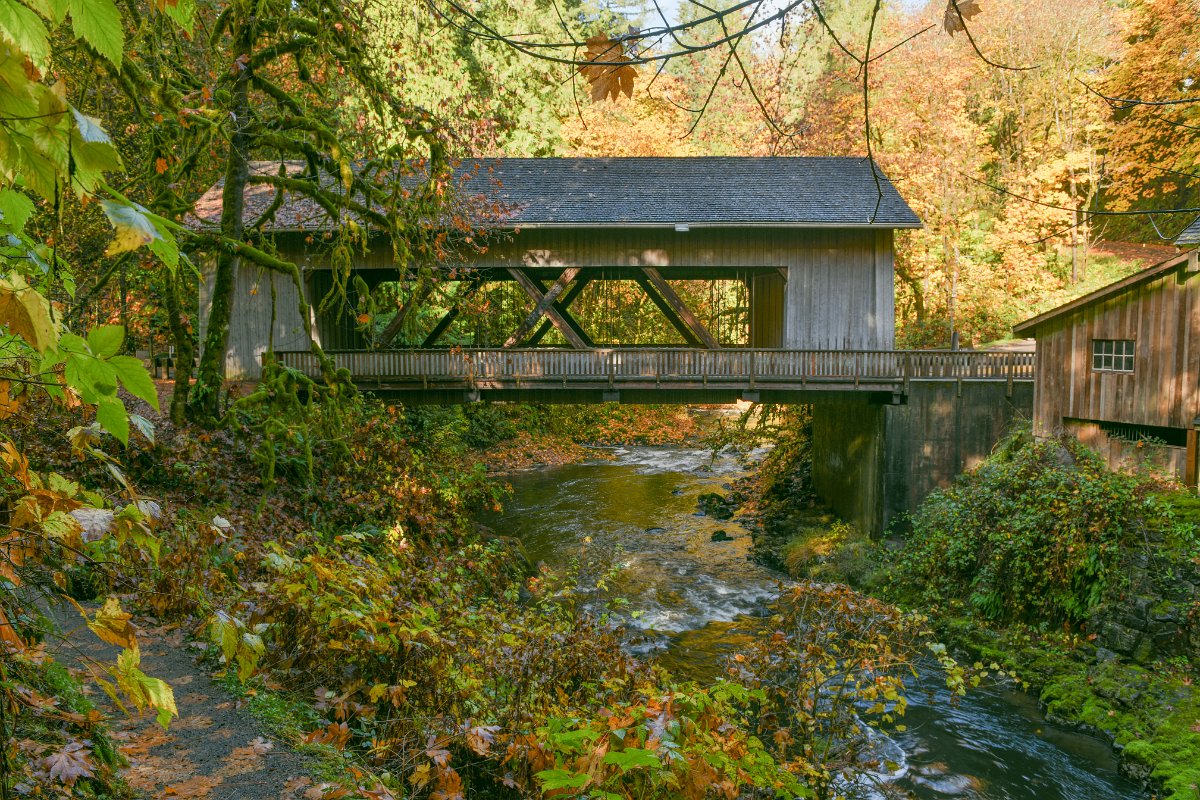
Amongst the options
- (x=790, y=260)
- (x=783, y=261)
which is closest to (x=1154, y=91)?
(x=790, y=260)

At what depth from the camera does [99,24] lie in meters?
1.07

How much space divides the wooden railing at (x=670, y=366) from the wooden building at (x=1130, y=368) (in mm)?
1208

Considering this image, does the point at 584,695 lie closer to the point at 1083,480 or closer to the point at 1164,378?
the point at 1083,480

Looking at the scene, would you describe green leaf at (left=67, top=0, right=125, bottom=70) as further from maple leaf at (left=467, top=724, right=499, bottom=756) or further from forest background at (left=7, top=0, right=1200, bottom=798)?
maple leaf at (left=467, top=724, right=499, bottom=756)

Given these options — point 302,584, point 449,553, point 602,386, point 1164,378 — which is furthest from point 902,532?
point 302,584

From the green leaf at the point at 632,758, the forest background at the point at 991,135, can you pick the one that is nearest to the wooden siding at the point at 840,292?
the forest background at the point at 991,135

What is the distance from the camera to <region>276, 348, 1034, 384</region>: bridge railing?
46.2 ft

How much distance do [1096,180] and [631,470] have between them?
638 inches

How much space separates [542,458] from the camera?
2398cm

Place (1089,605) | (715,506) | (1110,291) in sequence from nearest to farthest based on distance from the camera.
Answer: (1089,605) < (1110,291) < (715,506)

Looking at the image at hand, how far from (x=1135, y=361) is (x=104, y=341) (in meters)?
13.7

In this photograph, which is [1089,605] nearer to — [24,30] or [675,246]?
[675,246]

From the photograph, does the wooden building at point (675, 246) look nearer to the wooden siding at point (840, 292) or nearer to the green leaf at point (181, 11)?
the wooden siding at point (840, 292)

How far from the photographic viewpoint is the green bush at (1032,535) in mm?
9977
